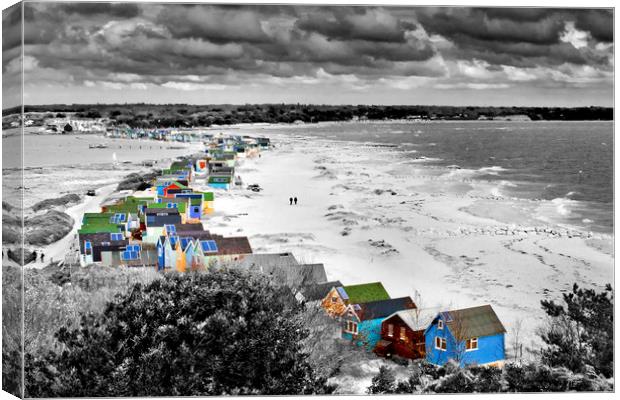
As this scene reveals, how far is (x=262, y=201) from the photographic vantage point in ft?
43.7

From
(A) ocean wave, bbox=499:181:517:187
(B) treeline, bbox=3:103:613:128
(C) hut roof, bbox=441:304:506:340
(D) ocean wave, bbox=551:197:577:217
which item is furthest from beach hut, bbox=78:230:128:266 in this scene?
(D) ocean wave, bbox=551:197:577:217

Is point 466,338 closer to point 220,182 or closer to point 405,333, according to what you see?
point 405,333

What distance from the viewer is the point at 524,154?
Answer: 42.3 feet

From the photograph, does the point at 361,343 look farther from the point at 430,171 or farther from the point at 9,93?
the point at 9,93

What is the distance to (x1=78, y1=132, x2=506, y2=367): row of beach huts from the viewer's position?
38.1 feet

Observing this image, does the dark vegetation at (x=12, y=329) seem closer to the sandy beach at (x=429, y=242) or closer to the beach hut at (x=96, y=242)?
the beach hut at (x=96, y=242)

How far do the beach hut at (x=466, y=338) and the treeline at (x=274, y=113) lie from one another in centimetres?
303

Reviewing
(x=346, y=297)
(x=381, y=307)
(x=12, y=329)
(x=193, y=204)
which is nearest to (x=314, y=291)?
(x=346, y=297)

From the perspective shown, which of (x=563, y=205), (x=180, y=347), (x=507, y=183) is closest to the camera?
(x=180, y=347)

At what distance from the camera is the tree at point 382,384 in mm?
11250

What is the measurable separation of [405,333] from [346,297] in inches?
36.9

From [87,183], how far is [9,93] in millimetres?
2526

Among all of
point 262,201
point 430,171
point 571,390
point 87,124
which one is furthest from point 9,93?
point 571,390

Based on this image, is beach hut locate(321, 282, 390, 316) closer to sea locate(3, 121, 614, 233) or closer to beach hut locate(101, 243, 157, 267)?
sea locate(3, 121, 614, 233)
